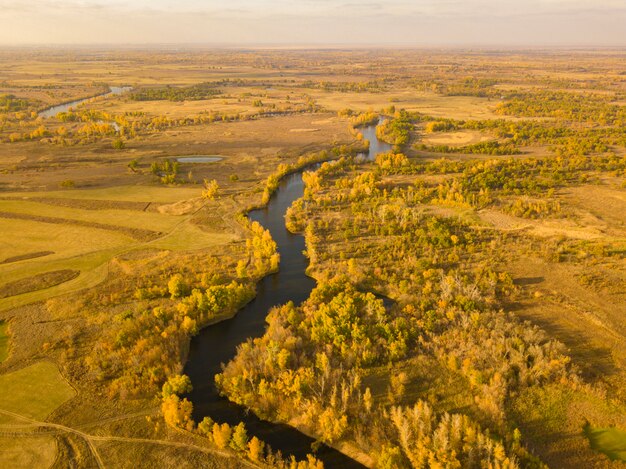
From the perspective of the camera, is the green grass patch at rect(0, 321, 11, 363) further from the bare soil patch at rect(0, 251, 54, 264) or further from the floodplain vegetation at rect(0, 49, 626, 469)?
the bare soil patch at rect(0, 251, 54, 264)

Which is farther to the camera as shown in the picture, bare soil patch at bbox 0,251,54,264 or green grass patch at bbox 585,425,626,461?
bare soil patch at bbox 0,251,54,264

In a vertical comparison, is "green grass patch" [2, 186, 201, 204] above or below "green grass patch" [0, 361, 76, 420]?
above

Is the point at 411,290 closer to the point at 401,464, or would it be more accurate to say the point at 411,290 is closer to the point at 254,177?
the point at 401,464

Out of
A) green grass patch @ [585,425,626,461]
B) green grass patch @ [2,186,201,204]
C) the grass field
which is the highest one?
green grass patch @ [2,186,201,204]

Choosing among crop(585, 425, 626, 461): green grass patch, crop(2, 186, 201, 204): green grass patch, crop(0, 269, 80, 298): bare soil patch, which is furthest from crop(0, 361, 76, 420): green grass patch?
crop(2, 186, 201, 204): green grass patch

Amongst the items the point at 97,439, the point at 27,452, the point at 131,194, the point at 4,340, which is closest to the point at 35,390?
the point at 27,452

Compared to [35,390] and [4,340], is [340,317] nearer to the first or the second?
[35,390]

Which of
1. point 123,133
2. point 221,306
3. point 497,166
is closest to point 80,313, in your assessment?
point 221,306
